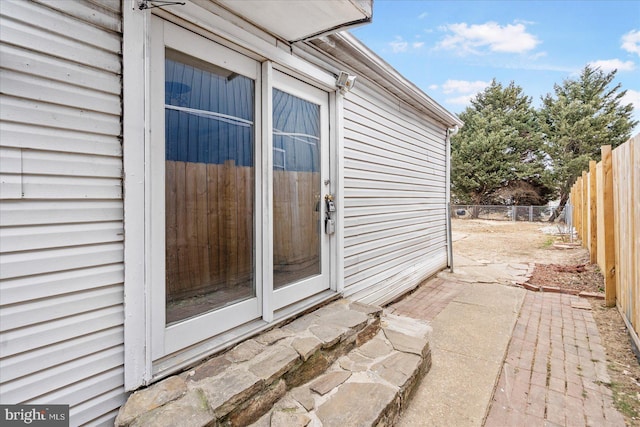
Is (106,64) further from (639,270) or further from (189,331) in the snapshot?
(639,270)

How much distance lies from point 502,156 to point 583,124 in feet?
14.0

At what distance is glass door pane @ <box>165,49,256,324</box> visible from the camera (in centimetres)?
176

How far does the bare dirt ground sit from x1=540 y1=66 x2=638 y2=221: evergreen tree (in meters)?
11.3

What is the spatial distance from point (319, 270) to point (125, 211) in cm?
168

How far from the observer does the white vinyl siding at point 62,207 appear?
4.03 ft

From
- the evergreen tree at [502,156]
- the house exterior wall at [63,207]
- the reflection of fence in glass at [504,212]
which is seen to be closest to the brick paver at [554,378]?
the house exterior wall at [63,207]

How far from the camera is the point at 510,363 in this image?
2568 millimetres

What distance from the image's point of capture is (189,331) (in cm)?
179

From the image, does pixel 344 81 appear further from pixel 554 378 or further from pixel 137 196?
pixel 554 378

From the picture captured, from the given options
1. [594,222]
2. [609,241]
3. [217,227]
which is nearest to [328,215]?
[217,227]

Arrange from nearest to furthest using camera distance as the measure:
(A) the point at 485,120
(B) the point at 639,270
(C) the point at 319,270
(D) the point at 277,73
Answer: (D) the point at 277,73, (B) the point at 639,270, (C) the point at 319,270, (A) the point at 485,120

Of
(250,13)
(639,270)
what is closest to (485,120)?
(639,270)

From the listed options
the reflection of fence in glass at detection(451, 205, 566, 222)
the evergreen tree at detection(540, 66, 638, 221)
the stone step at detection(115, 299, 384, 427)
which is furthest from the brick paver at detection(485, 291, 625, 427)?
the evergreen tree at detection(540, 66, 638, 221)

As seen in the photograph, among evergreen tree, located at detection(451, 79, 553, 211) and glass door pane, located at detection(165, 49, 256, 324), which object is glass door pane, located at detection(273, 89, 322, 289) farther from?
evergreen tree, located at detection(451, 79, 553, 211)
